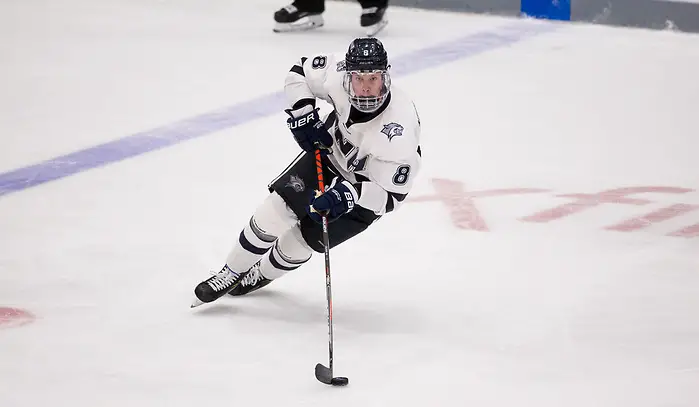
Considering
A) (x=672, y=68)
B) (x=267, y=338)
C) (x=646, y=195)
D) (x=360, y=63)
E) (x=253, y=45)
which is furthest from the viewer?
(x=253, y=45)

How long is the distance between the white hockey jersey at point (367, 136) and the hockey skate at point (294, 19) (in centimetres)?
387

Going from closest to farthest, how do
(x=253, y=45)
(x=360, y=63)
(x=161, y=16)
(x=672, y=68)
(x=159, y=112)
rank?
(x=360, y=63) < (x=159, y=112) < (x=672, y=68) < (x=253, y=45) < (x=161, y=16)

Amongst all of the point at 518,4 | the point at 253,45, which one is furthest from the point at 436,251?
the point at 518,4

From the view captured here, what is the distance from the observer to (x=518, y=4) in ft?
24.4

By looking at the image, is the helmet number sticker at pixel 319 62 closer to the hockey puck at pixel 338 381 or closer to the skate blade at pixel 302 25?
the hockey puck at pixel 338 381

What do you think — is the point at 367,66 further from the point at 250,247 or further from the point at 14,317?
the point at 14,317

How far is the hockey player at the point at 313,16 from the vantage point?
23.4 ft

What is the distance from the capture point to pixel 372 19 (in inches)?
280

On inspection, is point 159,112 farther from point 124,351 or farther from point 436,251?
point 124,351

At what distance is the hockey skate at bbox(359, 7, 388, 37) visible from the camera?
7.12 metres

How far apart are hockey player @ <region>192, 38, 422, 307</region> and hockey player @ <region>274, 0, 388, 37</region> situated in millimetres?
3703

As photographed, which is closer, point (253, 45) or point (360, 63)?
point (360, 63)

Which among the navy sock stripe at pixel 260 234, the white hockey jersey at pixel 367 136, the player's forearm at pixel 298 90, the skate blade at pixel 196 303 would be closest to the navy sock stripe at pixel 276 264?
the navy sock stripe at pixel 260 234

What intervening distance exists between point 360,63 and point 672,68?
12.0ft
